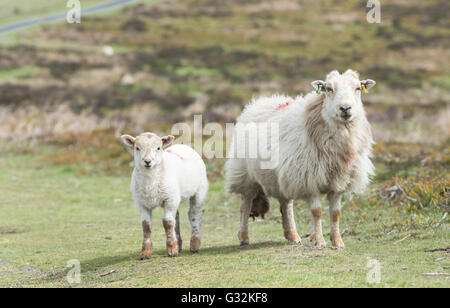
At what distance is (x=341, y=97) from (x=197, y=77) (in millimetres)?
32513

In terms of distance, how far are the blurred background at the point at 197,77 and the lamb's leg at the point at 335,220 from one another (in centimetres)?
208

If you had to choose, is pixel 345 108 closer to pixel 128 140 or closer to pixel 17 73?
pixel 128 140

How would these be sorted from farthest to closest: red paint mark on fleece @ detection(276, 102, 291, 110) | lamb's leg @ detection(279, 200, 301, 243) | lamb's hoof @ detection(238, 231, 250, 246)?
red paint mark on fleece @ detection(276, 102, 291, 110), lamb's hoof @ detection(238, 231, 250, 246), lamb's leg @ detection(279, 200, 301, 243)

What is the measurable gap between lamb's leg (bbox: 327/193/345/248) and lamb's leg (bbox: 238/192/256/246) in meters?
1.58

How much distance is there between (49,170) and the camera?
20.4 m

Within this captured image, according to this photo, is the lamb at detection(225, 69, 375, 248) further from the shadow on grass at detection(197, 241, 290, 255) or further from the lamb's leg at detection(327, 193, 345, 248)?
the shadow on grass at detection(197, 241, 290, 255)

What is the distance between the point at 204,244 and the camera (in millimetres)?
10953

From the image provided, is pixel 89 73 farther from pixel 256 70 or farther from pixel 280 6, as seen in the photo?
pixel 280 6

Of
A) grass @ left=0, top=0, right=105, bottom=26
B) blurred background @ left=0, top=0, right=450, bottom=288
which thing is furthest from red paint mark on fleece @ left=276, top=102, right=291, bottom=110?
grass @ left=0, top=0, right=105, bottom=26

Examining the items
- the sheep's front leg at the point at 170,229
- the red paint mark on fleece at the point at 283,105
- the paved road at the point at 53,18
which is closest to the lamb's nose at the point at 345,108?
the red paint mark on fleece at the point at 283,105

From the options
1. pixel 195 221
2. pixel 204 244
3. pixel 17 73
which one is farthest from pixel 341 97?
pixel 17 73

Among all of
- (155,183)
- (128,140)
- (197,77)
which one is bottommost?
(155,183)

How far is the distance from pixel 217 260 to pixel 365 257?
6.45ft

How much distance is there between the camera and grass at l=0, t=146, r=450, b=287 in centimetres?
725
